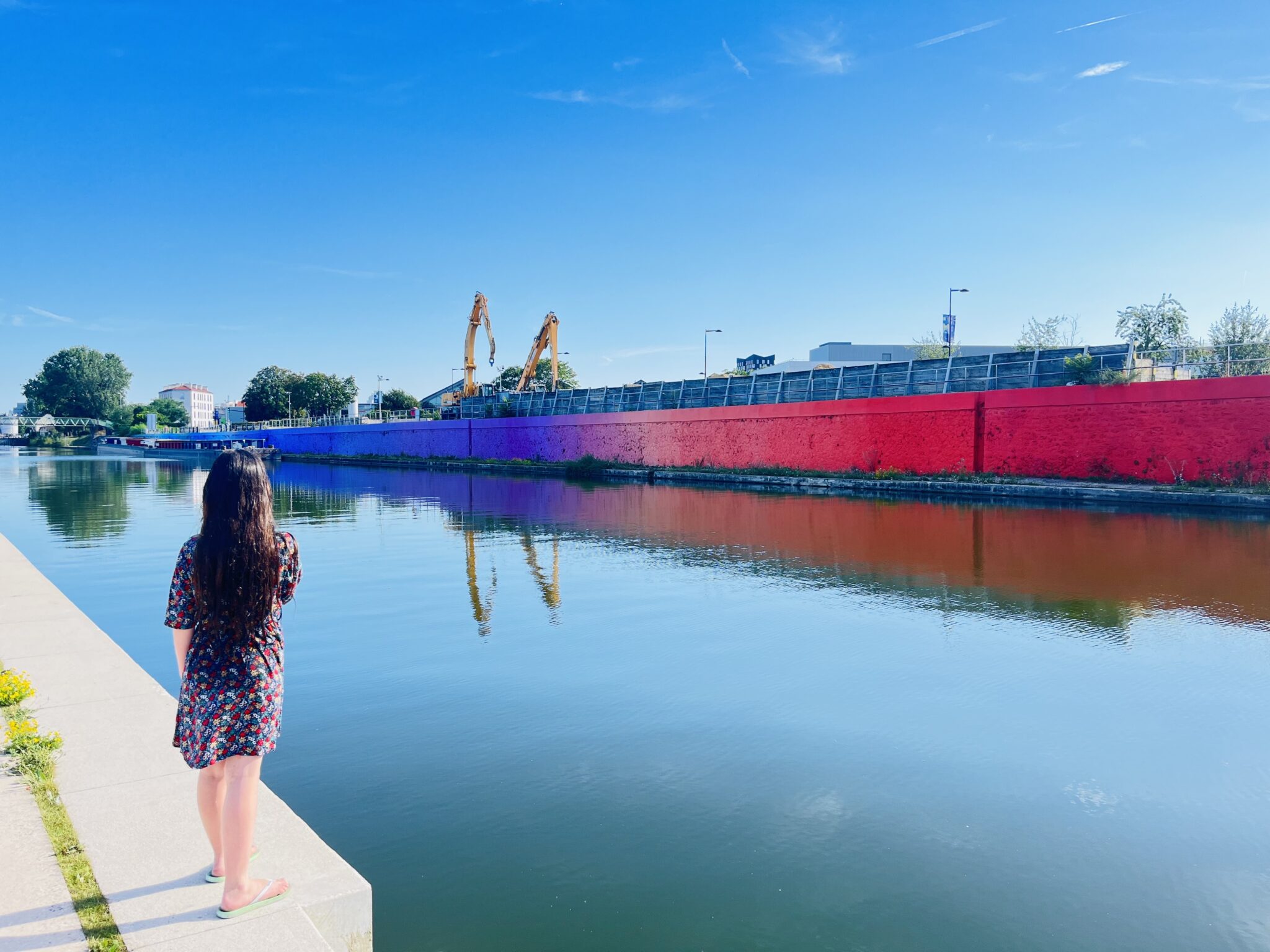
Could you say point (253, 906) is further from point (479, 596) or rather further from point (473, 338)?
point (473, 338)

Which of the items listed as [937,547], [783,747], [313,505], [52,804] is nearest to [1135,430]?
[937,547]

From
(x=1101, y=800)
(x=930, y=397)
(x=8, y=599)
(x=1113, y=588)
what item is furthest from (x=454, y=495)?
(x=1101, y=800)

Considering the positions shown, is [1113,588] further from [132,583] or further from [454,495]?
[454,495]

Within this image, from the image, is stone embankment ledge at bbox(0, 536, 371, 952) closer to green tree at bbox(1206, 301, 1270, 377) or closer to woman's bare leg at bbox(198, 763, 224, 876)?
woman's bare leg at bbox(198, 763, 224, 876)

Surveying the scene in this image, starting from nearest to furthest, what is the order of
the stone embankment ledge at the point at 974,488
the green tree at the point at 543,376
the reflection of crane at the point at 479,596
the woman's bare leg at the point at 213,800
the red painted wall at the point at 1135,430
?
the woman's bare leg at the point at 213,800
the reflection of crane at the point at 479,596
the stone embankment ledge at the point at 974,488
the red painted wall at the point at 1135,430
the green tree at the point at 543,376

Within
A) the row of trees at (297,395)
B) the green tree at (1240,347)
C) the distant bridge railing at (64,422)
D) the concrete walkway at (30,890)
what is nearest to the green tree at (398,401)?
the row of trees at (297,395)

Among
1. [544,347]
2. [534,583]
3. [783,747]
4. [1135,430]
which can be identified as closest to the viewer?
[783,747]

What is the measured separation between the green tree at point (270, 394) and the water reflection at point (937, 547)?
263 feet

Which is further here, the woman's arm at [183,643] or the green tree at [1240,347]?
the green tree at [1240,347]

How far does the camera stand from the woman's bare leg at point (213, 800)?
114 inches

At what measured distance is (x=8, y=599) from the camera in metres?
7.96

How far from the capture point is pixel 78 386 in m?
125

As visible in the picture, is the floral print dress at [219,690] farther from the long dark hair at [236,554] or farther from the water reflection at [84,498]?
the water reflection at [84,498]

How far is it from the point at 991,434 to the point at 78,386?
439ft
